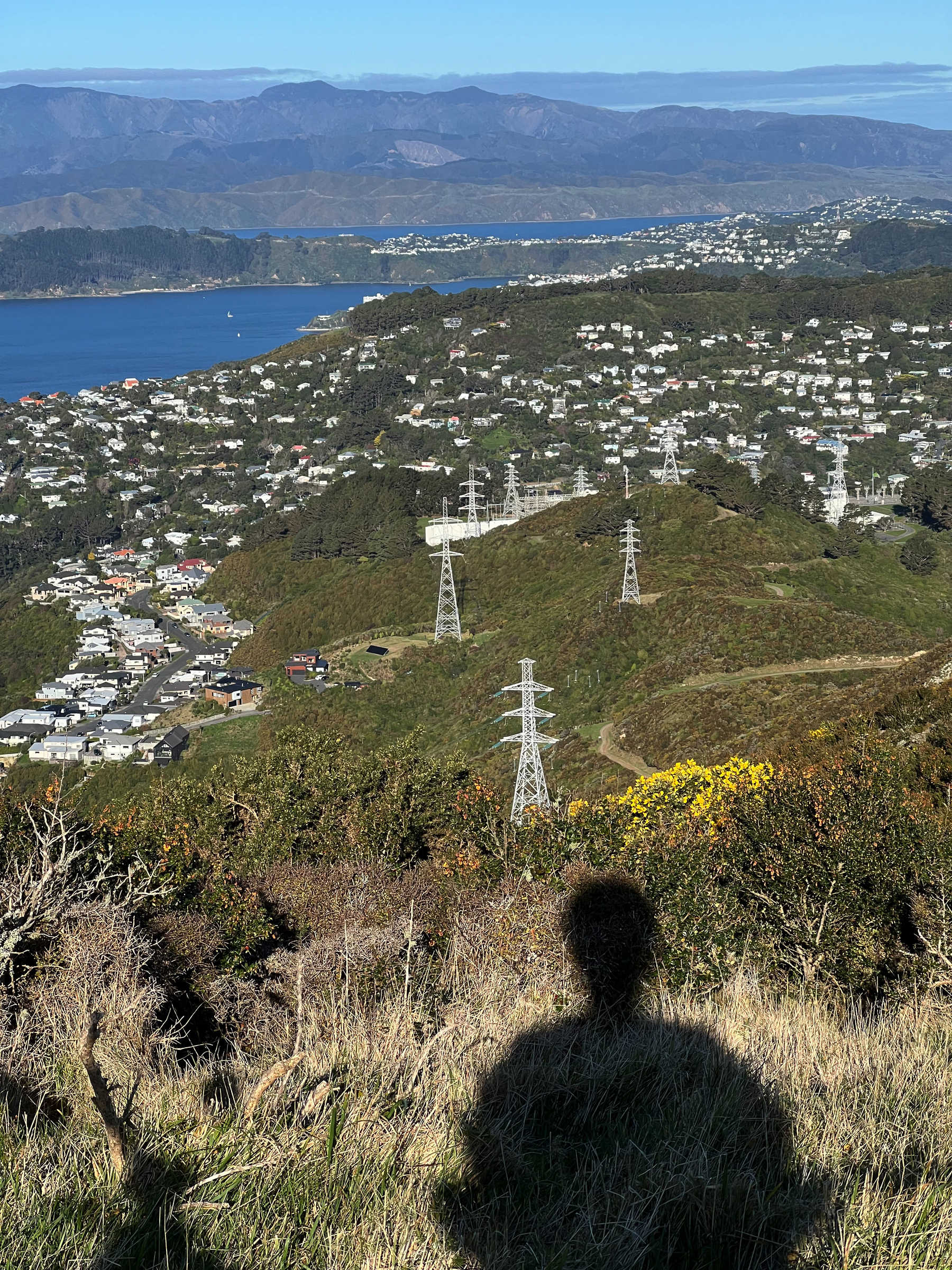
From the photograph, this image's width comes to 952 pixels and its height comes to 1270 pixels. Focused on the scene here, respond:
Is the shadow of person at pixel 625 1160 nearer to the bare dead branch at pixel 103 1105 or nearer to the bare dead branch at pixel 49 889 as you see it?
the bare dead branch at pixel 103 1105

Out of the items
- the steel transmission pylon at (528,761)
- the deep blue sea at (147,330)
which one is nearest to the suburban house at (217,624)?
the steel transmission pylon at (528,761)

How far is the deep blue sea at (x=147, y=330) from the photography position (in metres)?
93.1

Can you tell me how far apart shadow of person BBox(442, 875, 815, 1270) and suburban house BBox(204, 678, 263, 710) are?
24604 millimetres

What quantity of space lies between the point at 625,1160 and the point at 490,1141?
1.26 ft

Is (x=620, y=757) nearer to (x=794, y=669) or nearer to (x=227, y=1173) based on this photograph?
(x=794, y=669)

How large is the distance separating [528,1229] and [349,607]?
30.6m

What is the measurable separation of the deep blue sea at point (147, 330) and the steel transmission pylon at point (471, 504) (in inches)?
→ 1995

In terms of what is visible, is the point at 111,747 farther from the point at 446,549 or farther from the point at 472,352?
the point at 472,352

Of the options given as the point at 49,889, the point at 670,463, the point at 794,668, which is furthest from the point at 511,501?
the point at 49,889

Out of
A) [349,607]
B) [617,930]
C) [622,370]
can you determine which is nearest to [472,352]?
[622,370]

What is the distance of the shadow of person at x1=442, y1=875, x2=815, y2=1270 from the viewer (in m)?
3.10

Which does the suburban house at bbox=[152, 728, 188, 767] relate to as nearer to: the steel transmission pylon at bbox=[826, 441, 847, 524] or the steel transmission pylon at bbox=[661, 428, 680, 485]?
the steel transmission pylon at bbox=[661, 428, 680, 485]

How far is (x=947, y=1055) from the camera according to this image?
4.32 m

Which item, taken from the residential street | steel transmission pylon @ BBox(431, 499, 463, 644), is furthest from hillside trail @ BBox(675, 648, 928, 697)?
the residential street
